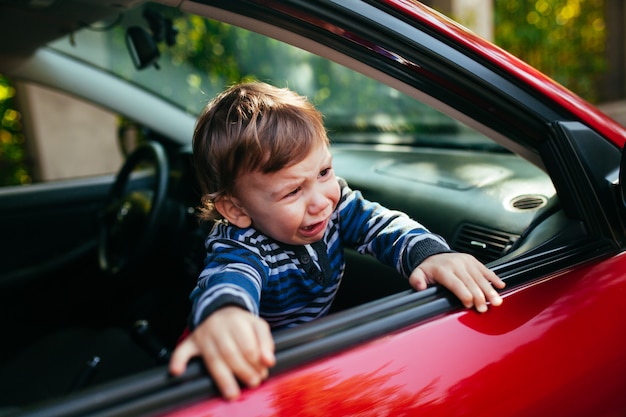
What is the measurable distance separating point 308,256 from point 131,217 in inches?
52.1

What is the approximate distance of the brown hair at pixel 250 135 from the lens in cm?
123

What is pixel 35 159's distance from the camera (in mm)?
5258

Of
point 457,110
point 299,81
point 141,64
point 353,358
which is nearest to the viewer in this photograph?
point 353,358

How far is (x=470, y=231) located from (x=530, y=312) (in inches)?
18.7

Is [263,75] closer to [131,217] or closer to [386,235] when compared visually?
[131,217]

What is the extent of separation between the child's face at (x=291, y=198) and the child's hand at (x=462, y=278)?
0.80 feet

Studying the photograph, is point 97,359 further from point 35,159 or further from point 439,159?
point 35,159

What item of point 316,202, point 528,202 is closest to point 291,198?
point 316,202

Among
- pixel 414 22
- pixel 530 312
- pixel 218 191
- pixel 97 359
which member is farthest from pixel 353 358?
pixel 97 359

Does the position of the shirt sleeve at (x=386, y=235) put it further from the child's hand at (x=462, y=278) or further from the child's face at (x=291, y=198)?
the child's face at (x=291, y=198)

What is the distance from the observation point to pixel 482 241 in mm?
1542

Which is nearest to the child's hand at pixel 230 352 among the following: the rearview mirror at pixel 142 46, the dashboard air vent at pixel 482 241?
the dashboard air vent at pixel 482 241

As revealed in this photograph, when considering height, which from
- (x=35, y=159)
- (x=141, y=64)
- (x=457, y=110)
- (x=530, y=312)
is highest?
(x=457, y=110)

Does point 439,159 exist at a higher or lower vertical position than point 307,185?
lower
